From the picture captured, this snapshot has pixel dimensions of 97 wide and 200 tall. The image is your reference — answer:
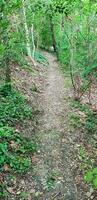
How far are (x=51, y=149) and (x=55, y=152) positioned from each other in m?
0.17

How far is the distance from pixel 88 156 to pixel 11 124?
7.78 ft

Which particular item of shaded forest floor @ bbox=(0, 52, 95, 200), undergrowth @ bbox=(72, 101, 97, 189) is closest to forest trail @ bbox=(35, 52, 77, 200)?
shaded forest floor @ bbox=(0, 52, 95, 200)

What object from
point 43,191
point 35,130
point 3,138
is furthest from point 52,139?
point 43,191

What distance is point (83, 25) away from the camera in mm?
13086

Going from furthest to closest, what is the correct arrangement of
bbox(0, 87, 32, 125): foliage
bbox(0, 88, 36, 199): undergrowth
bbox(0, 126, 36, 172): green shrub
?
bbox(0, 87, 32, 125): foliage → bbox(0, 126, 36, 172): green shrub → bbox(0, 88, 36, 199): undergrowth

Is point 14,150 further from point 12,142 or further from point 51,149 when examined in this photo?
point 51,149

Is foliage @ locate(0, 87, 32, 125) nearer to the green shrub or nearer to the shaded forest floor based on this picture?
the shaded forest floor

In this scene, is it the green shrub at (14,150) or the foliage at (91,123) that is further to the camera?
the foliage at (91,123)

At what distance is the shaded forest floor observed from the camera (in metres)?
7.00

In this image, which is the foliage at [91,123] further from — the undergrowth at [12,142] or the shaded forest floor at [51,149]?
the undergrowth at [12,142]

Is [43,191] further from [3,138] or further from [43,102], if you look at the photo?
[43,102]

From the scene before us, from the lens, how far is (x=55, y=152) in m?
8.50

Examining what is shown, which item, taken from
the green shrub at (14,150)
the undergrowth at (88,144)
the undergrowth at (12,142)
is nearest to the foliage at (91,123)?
the undergrowth at (88,144)

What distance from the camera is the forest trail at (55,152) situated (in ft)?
23.2
